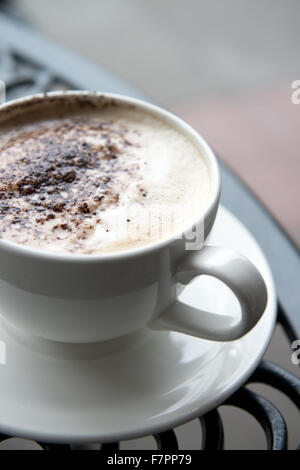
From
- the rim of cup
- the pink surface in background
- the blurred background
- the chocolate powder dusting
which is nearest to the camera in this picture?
the rim of cup

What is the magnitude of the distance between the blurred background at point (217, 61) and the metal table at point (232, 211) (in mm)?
977

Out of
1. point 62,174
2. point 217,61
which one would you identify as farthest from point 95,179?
point 217,61

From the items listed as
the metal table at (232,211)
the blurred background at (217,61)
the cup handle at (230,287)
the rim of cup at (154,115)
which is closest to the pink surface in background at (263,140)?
the blurred background at (217,61)

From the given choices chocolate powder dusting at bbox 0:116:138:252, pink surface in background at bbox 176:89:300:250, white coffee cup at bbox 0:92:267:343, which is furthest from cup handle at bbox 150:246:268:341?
pink surface in background at bbox 176:89:300:250

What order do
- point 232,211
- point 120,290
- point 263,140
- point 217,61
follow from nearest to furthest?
point 120,290
point 232,211
point 263,140
point 217,61

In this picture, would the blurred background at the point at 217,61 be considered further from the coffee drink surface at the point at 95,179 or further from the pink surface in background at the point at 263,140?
the coffee drink surface at the point at 95,179

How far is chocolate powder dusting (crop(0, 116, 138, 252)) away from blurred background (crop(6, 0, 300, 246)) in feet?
3.99

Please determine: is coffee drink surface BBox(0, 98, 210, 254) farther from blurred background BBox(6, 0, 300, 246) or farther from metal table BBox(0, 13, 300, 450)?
blurred background BBox(6, 0, 300, 246)

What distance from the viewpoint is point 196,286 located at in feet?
2.71

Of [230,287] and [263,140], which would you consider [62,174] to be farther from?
[263,140]

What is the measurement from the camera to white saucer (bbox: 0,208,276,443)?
624 millimetres

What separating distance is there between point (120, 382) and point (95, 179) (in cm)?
26

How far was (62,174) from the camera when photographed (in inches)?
29.7

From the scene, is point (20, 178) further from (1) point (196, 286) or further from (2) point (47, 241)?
(1) point (196, 286)
